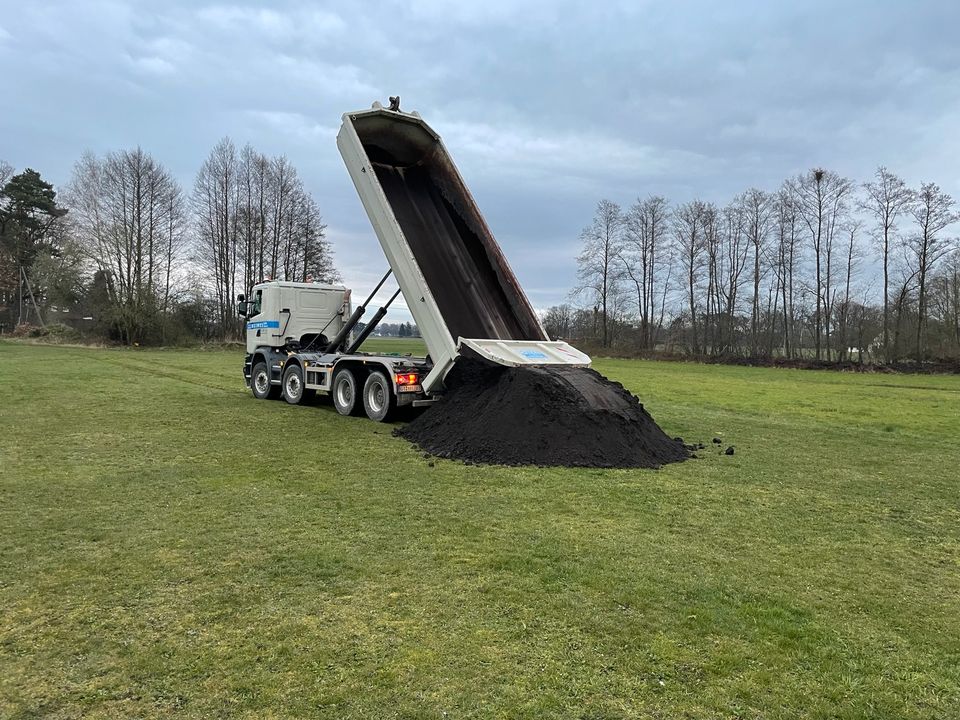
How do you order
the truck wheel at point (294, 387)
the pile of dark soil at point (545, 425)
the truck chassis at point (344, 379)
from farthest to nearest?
the truck wheel at point (294, 387), the truck chassis at point (344, 379), the pile of dark soil at point (545, 425)

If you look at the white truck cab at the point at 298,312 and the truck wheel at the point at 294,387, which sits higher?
the white truck cab at the point at 298,312

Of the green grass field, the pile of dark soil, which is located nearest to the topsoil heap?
the pile of dark soil

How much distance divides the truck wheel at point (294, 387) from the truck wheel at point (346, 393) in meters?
1.27

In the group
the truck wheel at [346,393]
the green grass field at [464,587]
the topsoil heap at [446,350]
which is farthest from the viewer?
the truck wheel at [346,393]

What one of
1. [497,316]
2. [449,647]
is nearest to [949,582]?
[449,647]

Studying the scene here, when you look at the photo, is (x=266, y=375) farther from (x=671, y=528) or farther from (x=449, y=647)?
(x=449, y=647)

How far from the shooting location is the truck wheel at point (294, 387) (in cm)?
1205

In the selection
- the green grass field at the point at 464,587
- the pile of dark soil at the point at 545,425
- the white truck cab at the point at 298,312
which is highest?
the white truck cab at the point at 298,312

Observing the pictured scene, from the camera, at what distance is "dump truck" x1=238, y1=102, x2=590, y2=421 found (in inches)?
353

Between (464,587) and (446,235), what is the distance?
25.3ft

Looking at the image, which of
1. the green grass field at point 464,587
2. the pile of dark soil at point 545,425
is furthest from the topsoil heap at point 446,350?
the green grass field at point 464,587

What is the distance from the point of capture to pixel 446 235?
10.5m

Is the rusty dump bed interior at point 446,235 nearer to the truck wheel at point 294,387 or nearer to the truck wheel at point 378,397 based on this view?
the truck wheel at point 378,397

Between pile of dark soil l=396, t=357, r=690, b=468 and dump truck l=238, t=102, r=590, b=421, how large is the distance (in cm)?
45
